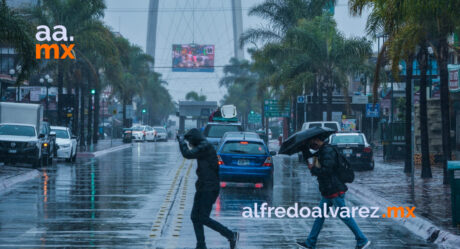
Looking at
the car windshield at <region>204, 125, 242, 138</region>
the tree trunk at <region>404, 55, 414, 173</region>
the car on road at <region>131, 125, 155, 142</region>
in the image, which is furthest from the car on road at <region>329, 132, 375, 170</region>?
the car on road at <region>131, 125, 155, 142</region>

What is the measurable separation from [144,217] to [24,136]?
58.7 ft

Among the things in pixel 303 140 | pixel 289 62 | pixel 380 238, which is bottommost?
pixel 380 238

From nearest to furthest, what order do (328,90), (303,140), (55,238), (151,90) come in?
(303,140) → (55,238) → (328,90) → (151,90)

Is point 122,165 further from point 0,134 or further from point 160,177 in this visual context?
point 160,177

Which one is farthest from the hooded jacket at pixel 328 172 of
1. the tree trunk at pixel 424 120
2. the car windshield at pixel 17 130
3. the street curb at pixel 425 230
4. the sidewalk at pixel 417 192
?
the car windshield at pixel 17 130

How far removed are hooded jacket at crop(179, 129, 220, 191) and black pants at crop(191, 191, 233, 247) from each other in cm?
11

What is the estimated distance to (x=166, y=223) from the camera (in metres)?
14.6

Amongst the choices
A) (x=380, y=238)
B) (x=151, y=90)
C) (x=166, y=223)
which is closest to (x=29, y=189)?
(x=166, y=223)

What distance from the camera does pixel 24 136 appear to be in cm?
3209

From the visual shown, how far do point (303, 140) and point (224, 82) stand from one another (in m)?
135

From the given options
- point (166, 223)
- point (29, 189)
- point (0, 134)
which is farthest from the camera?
point (0, 134)

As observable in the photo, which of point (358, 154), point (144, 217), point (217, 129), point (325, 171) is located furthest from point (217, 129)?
point (325, 171)

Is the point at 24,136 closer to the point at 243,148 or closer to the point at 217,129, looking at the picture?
the point at 217,129

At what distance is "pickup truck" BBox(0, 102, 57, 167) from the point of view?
31.3 m
